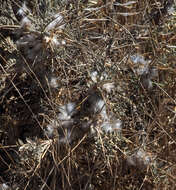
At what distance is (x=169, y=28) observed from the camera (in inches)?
75.7

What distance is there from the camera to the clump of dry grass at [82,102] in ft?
5.53

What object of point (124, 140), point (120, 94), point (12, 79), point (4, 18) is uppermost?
point (4, 18)

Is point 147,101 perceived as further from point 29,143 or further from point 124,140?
point 29,143

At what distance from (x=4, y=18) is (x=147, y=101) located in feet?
2.35

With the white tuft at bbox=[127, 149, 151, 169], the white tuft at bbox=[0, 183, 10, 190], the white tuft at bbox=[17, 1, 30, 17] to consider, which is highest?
the white tuft at bbox=[17, 1, 30, 17]

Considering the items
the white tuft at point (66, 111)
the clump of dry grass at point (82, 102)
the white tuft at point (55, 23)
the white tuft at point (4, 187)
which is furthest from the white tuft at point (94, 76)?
the white tuft at point (4, 187)

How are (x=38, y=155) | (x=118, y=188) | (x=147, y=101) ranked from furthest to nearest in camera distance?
(x=147, y=101) → (x=118, y=188) → (x=38, y=155)

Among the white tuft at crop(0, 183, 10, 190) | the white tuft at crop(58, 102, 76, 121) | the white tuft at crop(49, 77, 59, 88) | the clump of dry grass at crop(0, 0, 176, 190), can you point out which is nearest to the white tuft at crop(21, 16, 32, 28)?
the clump of dry grass at crop(0, 0, 176, 190)

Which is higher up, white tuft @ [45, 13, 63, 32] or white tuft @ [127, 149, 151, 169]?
white tuft @ [45, 13, 63, 32]

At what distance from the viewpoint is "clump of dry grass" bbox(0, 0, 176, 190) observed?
168cm

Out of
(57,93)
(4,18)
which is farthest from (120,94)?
(4,18)

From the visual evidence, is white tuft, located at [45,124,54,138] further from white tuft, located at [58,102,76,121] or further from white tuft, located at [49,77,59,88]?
white tuft, located at [49,77,59,88]

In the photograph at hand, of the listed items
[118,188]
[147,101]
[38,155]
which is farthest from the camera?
[147,101]

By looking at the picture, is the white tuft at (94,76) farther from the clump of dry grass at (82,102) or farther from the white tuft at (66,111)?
the white tuft at (66,111)
